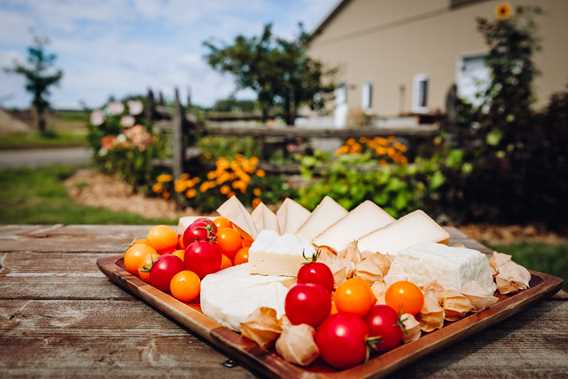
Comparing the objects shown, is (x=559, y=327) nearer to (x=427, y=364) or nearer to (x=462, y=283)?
(x=462, y=283)

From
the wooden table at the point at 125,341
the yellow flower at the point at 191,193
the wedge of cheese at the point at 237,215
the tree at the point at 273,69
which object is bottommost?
the yellow flower at the point at 191,193

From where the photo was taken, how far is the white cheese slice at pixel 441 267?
1.38 m

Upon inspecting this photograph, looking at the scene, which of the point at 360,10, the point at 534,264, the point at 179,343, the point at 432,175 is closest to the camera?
the point at 179,343

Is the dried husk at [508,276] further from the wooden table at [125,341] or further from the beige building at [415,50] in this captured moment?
the beige building at [415,50]

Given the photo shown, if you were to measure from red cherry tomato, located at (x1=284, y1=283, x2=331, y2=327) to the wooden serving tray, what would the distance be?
0.10 m

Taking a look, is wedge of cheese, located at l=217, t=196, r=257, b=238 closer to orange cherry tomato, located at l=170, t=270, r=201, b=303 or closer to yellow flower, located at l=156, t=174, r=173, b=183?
orange cherry tomato, located at l=170, t=270, r=201, b=303

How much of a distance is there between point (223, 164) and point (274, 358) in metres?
4.75

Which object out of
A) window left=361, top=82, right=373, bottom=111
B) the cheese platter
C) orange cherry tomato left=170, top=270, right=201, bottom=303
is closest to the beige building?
window left=361, top=82, right=373, bottom=111

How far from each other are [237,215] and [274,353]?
2.80 ft

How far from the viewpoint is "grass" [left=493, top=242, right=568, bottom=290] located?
12.8ft

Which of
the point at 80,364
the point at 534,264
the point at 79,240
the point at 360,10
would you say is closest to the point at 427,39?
the point at 360,10

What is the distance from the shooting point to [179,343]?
1.23 metres

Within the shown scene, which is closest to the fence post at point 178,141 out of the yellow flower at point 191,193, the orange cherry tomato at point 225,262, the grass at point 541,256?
the yellow flower at point 191,193

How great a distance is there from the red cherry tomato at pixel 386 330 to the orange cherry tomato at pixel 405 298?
9 cm
